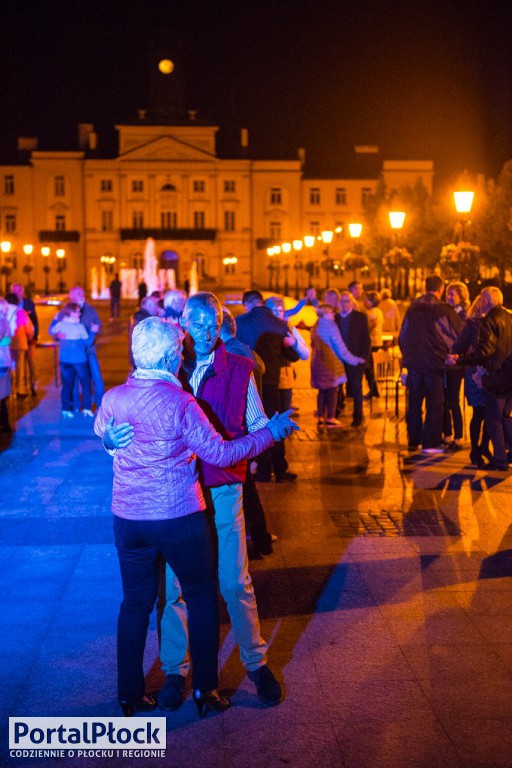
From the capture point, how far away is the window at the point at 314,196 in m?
89.0

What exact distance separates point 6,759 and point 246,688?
48.3 inches

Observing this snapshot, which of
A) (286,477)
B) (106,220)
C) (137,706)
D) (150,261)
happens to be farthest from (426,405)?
(106,220)

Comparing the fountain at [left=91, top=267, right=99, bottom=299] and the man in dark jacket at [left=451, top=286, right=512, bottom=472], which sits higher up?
the fountain at [left=91, top=267, right=99, bottom=299]

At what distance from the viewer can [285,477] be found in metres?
9.63

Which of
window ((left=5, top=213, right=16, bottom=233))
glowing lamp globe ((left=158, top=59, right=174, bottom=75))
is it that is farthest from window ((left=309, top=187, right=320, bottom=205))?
window ((left=5, top=213, right=16, bottom=233))

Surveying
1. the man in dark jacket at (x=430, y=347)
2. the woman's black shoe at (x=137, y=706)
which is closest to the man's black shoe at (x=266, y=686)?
the woman's black shoe at (x=137, y=706)

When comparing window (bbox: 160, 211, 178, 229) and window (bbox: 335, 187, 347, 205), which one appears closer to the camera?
window (bbox: 160, 211, 178, 229)

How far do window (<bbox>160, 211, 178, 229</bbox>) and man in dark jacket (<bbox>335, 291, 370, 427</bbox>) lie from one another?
77.1 metres

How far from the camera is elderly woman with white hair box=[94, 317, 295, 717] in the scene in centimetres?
425

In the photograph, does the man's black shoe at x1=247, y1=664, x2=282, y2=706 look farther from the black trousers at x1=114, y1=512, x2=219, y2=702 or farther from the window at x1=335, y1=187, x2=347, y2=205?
the window at x1=335, y1=187, x2=347, y2=205

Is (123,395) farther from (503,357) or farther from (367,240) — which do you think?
(367,240)

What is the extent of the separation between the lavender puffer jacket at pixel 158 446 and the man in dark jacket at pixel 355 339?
8.79 metres

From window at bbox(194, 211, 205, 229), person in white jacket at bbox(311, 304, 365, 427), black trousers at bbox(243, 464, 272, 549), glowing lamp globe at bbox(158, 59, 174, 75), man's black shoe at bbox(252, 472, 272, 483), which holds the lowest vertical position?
man's black shoe at bbox(252, 472, 272, 483)

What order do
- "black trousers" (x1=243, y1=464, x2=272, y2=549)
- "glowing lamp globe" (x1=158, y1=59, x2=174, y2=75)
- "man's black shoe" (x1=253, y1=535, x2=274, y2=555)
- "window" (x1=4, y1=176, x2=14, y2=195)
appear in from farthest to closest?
"glowing lamp globe" (x1=158, y1=59, x2=174, y2=75) < "window" (x1=4, y1=176, x2=14, y2=195) < "man's black shoe" (x1=253, y1=535, x2=274, y2=555) < "black trousers" (x1=243, y1=464, x2=272, y2=549)
